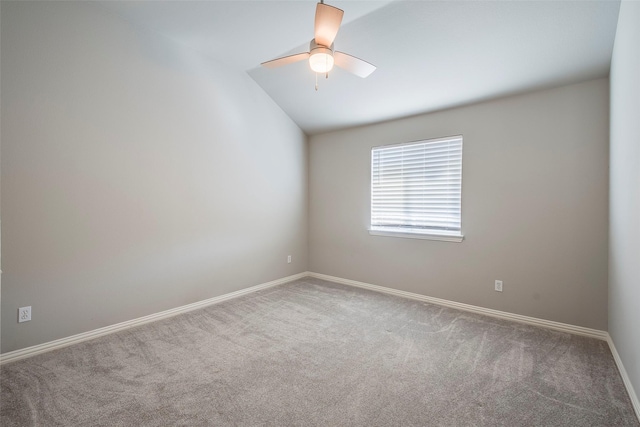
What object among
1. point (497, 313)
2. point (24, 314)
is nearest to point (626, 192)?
point (497, 313)

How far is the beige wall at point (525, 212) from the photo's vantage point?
2717mm

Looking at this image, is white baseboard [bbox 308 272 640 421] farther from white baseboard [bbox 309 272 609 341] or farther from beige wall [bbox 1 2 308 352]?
beige wall [bbox 1 2 308 352]

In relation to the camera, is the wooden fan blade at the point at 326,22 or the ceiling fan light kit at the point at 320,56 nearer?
the wooden fan blade at the point at 326,22

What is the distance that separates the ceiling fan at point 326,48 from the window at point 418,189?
5.51 feet

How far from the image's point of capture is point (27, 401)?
1801mm

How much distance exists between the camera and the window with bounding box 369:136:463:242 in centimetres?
355

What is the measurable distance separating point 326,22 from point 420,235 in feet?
8.85

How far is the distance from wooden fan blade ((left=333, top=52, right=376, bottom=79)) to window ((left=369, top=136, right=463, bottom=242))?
1.64 metres

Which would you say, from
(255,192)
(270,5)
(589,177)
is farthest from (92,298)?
(589,177)

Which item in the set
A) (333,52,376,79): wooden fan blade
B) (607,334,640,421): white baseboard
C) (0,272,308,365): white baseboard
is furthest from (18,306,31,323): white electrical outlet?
(607,334,640,421): white baseboard

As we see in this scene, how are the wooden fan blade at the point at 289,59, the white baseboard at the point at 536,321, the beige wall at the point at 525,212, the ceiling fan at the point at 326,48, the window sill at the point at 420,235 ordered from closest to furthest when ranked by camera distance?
the ceiling fan at the point at 326,48 < the white baseboard at the point at 536,321 < the wooden fan blade at the point at 289,59 < the beige wall at the point at 525,212 < the window sill at the point at 420,235

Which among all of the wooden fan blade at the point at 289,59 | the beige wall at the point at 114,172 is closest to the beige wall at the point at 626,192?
the wooden fan blade at the point at 289,59

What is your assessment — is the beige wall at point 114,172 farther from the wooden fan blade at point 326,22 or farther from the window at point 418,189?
the wooden fan blade at point 326,22

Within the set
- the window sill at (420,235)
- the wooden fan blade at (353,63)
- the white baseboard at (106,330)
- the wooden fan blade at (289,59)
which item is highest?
the wooden fan blade at (289,59)
